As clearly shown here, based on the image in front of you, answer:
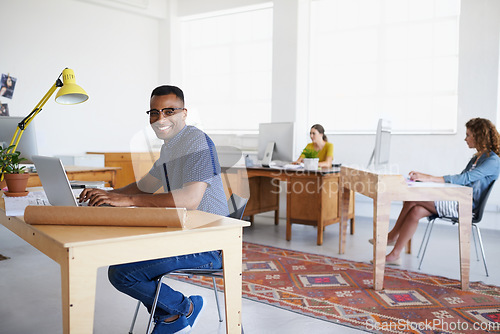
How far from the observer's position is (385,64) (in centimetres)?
627

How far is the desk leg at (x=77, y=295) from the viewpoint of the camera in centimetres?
128

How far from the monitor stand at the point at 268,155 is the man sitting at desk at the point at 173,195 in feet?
8.53

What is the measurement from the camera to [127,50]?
7.26 m

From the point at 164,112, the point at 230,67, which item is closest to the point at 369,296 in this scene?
the point at 164,112

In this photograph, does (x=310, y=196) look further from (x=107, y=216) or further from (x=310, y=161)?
(x=107, y=216)

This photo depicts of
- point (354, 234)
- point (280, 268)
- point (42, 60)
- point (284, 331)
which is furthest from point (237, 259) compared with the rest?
point (42, 60)

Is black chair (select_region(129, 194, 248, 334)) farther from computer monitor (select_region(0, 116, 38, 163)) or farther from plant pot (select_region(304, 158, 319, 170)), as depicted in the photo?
plant pot (select_region(304, 158, 319, 170))

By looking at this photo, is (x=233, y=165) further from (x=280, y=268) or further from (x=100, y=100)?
(x=100, y=100)

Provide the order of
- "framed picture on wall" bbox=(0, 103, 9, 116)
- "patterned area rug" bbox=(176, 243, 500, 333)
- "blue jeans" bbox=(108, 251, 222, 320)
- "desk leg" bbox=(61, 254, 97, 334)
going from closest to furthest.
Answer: "desk leg" bbox=(61, 254, 97, 334) → "blue jeans" bbox=(108, 251, 222, 320) → "patterned area rug" bbox=(176, 243, 500, 333) → "framed picture on wall" bbox=(0, 103, 9, 116)

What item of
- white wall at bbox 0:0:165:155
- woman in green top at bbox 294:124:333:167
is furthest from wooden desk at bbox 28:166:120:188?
white wall at bbox 0:0:165:155

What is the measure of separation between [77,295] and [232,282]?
0.54 metres

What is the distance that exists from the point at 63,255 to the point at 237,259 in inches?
23.6

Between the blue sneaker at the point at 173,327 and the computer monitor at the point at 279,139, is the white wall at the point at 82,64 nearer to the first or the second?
the computer monitor at the point at 279,139

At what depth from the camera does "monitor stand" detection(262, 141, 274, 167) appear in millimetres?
4641
